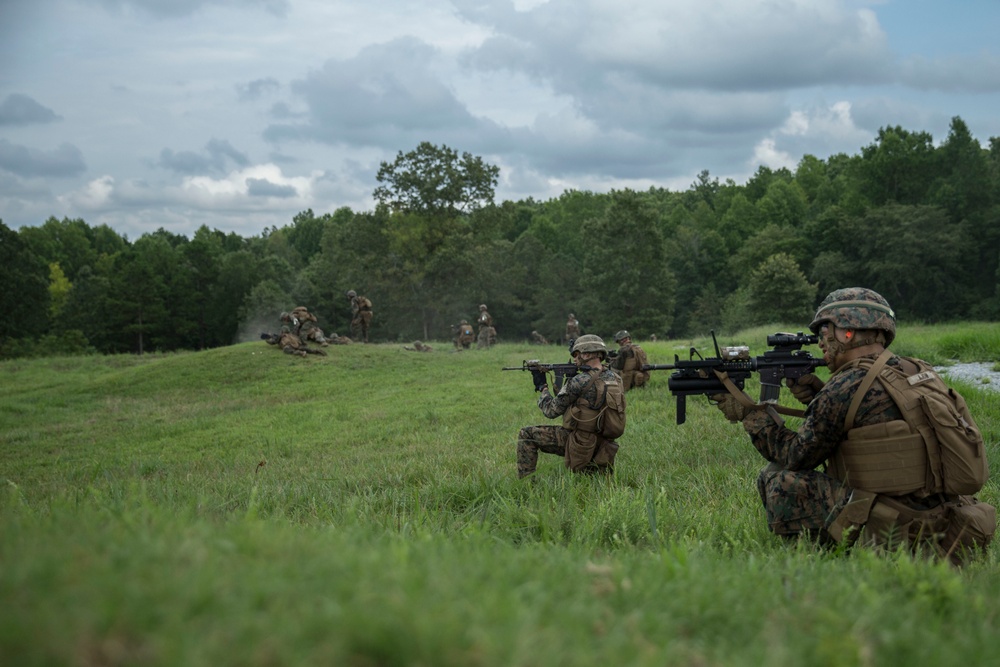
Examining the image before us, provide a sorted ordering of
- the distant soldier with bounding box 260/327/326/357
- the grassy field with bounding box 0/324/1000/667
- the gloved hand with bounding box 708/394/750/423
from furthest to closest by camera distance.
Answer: the distant soldier with bounding box 260/327/326/357 → the gloved hand with bounding box 708/394/750/423 → the grassy field with bounding box 0/324/1000/667

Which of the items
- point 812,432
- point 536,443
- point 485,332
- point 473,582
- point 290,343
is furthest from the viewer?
point 485,332

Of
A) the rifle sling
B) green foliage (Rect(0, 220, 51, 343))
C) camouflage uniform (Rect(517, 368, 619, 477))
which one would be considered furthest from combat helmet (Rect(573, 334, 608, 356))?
green foliage (Rect(0, 220, 51, 343))

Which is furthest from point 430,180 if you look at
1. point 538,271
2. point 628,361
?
point 628,361

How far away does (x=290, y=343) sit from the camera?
25.7 metres

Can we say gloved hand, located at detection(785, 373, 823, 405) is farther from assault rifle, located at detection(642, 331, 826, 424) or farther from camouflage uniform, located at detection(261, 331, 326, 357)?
camouflage uniform, located at detection(261, 331, 326, 357)

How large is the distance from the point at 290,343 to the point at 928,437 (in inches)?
918

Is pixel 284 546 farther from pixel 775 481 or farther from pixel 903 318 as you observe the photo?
pixel 903 318

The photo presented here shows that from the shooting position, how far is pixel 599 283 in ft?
214

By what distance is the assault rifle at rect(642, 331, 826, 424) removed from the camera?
18.4 feet

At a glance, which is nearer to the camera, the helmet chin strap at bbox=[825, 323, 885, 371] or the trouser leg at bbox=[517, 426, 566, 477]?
the helmet chin strap at bbox=[825, 323, 885, 371]

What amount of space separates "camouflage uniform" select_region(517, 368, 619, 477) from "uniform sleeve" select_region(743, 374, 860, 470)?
8.09 ft

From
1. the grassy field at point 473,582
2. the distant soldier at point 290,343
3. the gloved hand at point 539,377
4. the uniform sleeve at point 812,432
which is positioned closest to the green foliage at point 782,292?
the distant soldier at point 290,343

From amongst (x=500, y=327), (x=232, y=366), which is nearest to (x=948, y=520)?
(x=232, y=366)

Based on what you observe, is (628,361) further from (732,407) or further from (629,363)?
(732,407)
